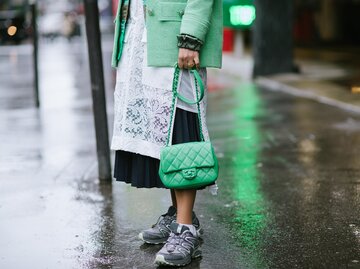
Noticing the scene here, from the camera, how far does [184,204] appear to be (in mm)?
4246

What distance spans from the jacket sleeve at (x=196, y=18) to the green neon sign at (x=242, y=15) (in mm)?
14090

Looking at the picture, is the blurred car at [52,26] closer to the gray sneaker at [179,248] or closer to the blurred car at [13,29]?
the blurred car at [13,29]

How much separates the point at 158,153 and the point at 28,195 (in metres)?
1.89

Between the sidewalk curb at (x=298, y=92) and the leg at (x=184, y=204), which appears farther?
the sidewalk curb at (x=298, y=92)

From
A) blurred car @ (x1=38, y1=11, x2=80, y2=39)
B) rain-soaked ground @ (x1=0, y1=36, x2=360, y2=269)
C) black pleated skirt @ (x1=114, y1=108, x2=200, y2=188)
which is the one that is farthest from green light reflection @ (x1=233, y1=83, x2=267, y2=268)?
blurred car @ (x1=38, y1=11, x2=80, y2=39)

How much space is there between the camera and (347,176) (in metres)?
6.26

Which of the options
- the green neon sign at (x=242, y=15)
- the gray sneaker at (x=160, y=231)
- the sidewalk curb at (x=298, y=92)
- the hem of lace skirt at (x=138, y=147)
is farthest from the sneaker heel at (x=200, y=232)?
the green neon sign at (x=242, y=15)

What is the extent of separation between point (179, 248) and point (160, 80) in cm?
91

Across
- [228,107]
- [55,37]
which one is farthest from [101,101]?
[55,37]

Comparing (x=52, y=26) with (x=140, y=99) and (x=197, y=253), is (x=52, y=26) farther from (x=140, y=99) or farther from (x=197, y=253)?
(x=197, y=253)

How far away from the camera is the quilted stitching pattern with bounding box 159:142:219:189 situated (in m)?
4.04

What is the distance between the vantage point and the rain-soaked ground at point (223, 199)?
4266 mm

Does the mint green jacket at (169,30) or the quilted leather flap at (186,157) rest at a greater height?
the mint green jacket at (169,30)

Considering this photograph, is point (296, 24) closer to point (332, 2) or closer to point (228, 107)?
point (332, 2)
